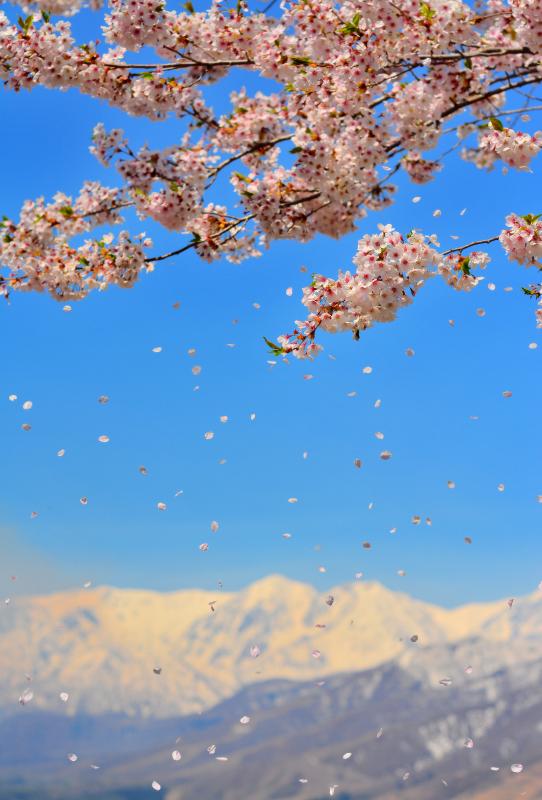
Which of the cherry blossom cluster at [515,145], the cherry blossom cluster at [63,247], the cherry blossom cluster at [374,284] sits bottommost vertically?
the cherry blossom cluster at [374,284]

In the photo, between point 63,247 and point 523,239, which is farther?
point 63,247

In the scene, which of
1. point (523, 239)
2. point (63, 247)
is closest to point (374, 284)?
point (523, 239)

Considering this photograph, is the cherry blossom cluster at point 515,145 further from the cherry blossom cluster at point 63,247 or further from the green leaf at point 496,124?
the cherry blossom cluster at point 63,247

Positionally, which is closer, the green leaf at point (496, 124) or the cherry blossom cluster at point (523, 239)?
the cherry blossom cluster at point (523, 239)

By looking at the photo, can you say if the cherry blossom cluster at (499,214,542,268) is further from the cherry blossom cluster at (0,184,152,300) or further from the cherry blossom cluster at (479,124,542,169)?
the cherry blossom cluster at (0,184,152,300)

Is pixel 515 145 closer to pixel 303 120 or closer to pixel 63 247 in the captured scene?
pixel 303 120

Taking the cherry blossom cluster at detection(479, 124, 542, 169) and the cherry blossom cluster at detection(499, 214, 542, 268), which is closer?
the cherry blossom cluster at detection(499, 214, 542, 268)

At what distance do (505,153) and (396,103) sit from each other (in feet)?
5.04

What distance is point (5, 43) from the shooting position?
34.9ft

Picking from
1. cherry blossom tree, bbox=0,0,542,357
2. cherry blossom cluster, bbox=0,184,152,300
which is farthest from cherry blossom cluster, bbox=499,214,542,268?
cherry blossom cluster, bbox=0,184,152,300

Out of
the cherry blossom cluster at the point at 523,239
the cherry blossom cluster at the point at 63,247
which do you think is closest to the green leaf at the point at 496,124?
the cherry blossom cluster at the point at 523,239

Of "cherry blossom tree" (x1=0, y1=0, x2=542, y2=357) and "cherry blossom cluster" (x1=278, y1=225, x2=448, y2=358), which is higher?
"cherry blossom tree" (x1=0, y1=0, x2=542, y2=357)

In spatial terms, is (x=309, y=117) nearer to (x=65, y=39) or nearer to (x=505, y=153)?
(x=505, y=153)

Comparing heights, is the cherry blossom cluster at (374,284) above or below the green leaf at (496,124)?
below
